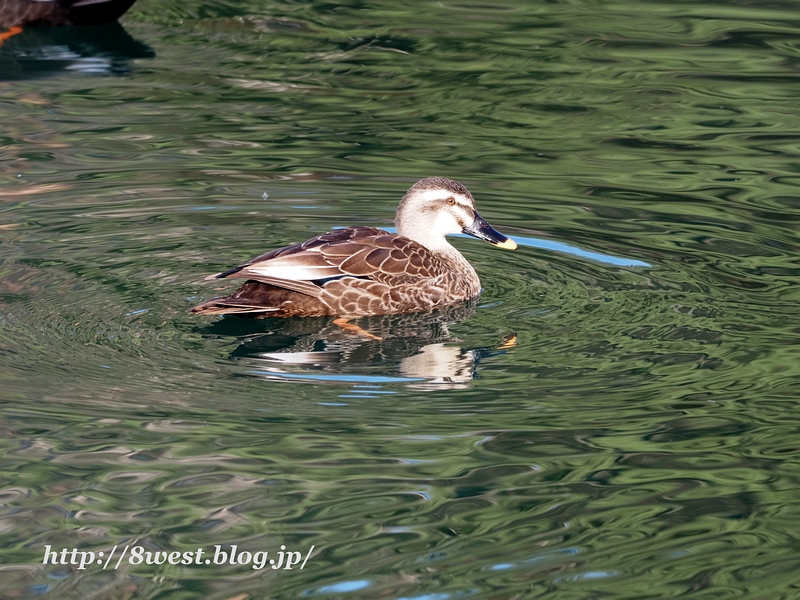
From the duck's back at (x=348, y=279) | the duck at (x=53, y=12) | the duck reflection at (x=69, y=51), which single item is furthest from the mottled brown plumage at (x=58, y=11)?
the duck's back at (x=348, y=279)

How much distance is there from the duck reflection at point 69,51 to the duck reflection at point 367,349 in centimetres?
649

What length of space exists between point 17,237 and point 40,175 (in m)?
1.65

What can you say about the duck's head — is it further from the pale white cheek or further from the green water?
the green water

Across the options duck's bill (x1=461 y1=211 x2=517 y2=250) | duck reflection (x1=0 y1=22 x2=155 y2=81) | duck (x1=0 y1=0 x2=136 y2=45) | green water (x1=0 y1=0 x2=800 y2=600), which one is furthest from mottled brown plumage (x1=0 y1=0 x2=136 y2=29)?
duck's bill (x1=461 y1=211 x2=517 y2=250)

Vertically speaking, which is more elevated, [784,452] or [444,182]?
[444,182]

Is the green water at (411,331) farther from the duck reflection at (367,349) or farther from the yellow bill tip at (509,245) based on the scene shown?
the yellow bill tip at (509,245)

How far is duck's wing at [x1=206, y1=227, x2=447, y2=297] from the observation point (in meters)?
7.71

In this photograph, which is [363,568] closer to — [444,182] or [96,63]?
[444,182]

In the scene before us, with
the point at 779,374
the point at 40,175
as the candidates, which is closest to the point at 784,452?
the point at 779,374

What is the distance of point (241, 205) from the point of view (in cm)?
994

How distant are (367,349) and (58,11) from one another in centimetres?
906

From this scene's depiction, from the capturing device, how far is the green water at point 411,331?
17.3ft

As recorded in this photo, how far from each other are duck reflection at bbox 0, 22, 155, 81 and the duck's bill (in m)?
5.96

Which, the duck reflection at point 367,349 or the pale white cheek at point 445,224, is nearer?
the duck reflection at point 367,349
